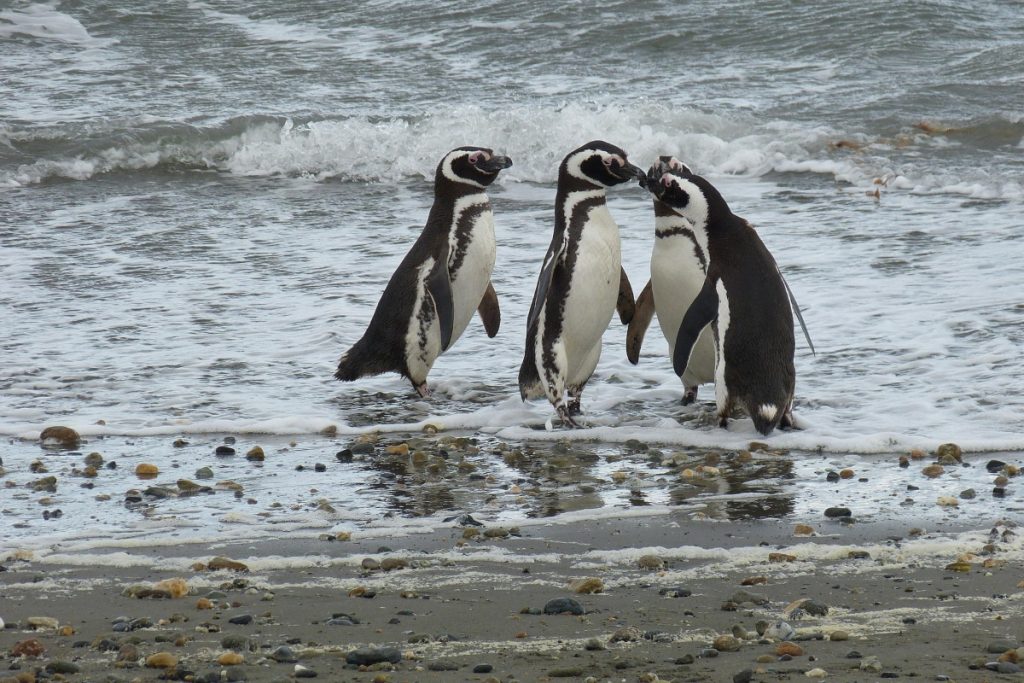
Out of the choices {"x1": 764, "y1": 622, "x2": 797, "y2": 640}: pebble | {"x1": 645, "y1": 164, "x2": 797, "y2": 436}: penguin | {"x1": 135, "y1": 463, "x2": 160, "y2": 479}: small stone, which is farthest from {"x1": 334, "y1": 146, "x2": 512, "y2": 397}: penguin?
{"x1": 764, "y1": 622, "x2": 797, "y2": 640}: pebble

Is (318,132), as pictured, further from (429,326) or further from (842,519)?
(842,519)

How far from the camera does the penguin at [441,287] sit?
5.37 m

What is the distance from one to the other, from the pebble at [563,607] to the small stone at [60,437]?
2253 mm

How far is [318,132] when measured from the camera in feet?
37.6

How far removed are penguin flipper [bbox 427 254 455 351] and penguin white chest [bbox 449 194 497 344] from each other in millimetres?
70

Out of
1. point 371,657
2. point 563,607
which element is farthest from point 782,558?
point 371,657

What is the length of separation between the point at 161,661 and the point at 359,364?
2.93 meters

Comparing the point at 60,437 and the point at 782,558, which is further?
the point at 60,437

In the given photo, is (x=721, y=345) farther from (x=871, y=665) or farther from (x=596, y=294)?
(x=871, y=665)

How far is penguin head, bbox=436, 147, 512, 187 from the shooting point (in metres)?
5.56

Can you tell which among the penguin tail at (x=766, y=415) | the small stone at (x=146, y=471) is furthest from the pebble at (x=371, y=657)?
the penguin tail at (x=766, y=415)

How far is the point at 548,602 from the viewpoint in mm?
2844

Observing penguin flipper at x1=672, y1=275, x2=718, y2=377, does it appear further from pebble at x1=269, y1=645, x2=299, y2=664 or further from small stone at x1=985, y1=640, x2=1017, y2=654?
pebble at x1=269, y1=645, x2=299, y2=664

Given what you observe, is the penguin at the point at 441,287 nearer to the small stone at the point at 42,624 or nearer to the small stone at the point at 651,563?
the small stone at the point at 651,563
